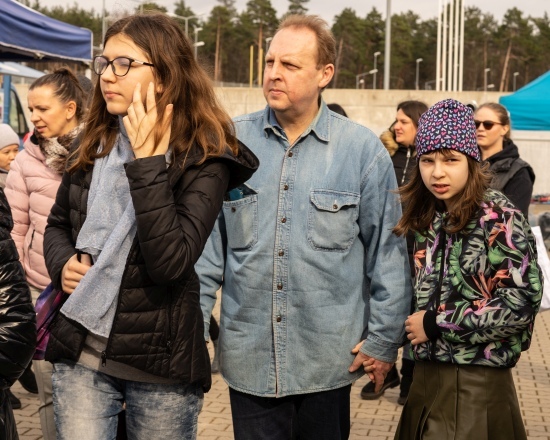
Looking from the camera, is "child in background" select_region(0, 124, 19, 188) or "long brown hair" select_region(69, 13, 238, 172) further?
"child in background" select_region(0, 124, 19, 188)

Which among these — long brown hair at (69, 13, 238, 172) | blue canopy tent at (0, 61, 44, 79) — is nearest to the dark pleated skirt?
long brown hair at (69, 13, 238, 172)

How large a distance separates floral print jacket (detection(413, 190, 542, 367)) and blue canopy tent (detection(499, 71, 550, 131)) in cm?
903

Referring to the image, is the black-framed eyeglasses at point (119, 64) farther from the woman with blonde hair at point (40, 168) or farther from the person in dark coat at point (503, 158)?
the person in dark coat at point (503, 158)

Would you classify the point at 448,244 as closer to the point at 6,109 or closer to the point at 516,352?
the point at 516,352

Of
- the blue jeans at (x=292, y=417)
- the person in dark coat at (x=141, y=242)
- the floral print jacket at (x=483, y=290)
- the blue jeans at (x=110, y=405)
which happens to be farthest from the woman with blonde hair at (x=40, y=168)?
the floral print jacket at (x=483, y=290)

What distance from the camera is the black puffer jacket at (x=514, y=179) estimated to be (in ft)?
20.0

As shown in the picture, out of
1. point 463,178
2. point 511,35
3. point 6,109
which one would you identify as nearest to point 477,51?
point 511,35

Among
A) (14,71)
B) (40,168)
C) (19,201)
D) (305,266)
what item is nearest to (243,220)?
(305,266)

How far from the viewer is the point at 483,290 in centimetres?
345

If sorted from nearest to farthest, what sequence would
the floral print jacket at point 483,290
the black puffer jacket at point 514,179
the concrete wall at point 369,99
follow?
the floral print jacket at point 483,290, the black puffer jacket at point 514,179, the concrete wall at point 369,99

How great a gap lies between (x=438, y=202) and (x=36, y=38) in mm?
8872

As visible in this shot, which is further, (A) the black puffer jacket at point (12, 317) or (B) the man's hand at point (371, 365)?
(B) the man's hand at point (371, 365)

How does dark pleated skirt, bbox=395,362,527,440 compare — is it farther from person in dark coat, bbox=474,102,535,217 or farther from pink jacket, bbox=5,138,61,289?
person in dark coat, bbox=474,102,535,217

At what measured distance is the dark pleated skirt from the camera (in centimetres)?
347
